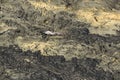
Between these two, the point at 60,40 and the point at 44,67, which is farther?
the point at 60,40

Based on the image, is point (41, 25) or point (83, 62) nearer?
point (83, 62)

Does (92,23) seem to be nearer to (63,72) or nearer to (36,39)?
(36,39)

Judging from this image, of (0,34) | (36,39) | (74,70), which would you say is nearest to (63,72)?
(74,70)

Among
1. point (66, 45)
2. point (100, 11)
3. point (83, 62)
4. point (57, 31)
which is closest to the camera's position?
point (83, 62)

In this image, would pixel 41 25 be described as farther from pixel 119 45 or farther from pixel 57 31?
pixel 119 45

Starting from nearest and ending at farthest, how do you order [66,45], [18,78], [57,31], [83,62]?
1. [18,78]
2. [83,62]
3. [66,45]
4. [57,31]

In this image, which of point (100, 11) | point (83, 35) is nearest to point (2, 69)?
point (83, 35)
